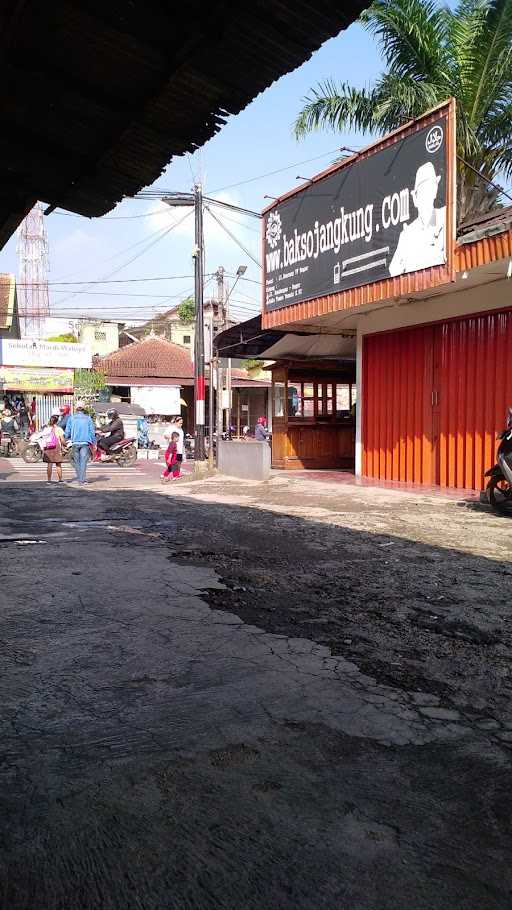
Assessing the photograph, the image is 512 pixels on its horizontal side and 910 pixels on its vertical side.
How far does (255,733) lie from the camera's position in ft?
9.23

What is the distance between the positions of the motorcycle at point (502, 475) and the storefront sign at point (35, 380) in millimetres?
24346

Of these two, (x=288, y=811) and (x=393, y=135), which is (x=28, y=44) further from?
(x=393, y=135)

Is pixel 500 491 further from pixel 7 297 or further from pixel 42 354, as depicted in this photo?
pixel 7 297

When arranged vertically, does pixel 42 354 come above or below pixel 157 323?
below

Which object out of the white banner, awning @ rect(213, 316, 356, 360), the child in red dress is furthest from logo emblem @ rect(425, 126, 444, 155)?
the white banner

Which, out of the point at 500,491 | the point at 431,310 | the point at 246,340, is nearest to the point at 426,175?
the point at 431,310

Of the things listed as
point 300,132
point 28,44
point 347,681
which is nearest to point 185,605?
point 347,681

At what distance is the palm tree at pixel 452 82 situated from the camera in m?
15.8

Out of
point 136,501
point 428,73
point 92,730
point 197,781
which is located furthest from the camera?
point 428,73

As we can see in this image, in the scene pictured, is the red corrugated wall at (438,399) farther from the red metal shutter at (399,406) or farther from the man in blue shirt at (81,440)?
the man in blue shirt at (81,440)

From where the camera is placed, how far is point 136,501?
36.6 feet

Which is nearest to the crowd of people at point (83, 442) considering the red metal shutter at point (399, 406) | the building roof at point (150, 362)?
the red metal shutter at point (399, 406)

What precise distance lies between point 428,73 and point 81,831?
1822 centimetres

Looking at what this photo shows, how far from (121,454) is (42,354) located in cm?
1272
